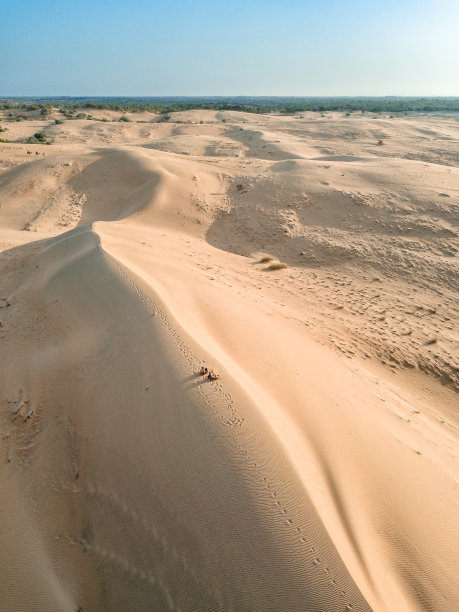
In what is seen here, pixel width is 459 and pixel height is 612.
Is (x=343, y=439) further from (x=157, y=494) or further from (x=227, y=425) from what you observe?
(x=157, y=494)

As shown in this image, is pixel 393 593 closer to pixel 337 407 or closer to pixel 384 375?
pixel 337 407

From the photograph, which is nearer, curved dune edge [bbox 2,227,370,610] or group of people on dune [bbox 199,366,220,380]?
curved dune edge [bbox 2,227,370,610]

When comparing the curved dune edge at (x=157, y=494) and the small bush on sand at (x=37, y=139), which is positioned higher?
the small bush on sand at (x=37, y=139)

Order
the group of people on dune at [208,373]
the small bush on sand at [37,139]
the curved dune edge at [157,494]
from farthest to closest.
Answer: the small bush on sand at [37,139] < the group of people on dune at [208,373] < the curved dune edge at [157,494]

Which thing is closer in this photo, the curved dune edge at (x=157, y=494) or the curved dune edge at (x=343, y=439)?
the curved dune edge at (x=157, y=494)

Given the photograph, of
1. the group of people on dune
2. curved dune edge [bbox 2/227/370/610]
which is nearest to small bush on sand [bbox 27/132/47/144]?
curved dune edge [bbox 2/227/370/610]

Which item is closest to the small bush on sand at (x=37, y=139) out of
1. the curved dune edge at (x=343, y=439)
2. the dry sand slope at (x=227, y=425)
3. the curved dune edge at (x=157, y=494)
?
the dry sand slope at (x=227, y=425)

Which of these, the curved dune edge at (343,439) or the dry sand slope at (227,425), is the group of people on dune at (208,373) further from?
the curved dune edge at (343,439)

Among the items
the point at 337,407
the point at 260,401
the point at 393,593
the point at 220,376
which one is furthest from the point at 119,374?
the point at 393,593

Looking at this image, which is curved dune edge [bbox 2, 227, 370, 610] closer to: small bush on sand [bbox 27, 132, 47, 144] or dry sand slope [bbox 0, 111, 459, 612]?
dry sand slope [bbox 0, 111, 459, 612]

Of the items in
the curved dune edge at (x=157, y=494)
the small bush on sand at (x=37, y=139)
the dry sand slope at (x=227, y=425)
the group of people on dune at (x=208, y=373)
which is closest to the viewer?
the curved dune edge at (x=157, y=494)
